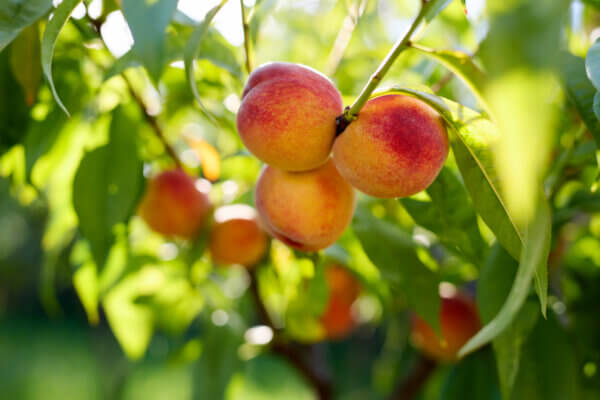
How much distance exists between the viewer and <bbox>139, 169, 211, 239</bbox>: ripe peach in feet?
2.29

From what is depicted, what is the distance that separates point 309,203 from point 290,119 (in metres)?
0.08

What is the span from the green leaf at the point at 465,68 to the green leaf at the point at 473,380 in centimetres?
47

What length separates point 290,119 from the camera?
0.37m

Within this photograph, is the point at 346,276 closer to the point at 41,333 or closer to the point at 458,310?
the point at 458,310

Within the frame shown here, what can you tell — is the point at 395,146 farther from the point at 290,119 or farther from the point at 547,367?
the point at 547,367

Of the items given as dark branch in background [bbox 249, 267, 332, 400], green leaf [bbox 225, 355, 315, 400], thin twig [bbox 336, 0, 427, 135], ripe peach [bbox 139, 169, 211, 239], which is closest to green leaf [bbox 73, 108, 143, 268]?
ripe peach [bbox 139, 169, 211, 239]

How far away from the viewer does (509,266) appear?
439 millimetres

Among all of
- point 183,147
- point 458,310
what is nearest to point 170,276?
point 183,147

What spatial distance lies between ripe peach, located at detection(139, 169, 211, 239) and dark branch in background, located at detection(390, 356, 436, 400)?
0.42m

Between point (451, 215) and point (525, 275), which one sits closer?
point (525, 275)

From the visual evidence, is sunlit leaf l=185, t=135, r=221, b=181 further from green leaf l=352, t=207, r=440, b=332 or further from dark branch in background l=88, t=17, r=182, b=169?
green leaf l=352, t=207, r=440, b=332

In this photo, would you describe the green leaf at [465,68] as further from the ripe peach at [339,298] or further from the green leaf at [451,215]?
the ripe peach at [339,298]

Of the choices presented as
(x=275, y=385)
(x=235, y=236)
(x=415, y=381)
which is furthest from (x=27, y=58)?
(x=275, y=385)

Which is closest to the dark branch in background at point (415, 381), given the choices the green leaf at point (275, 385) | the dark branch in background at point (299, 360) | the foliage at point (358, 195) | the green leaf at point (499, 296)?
the foliage at point (358, 195)
